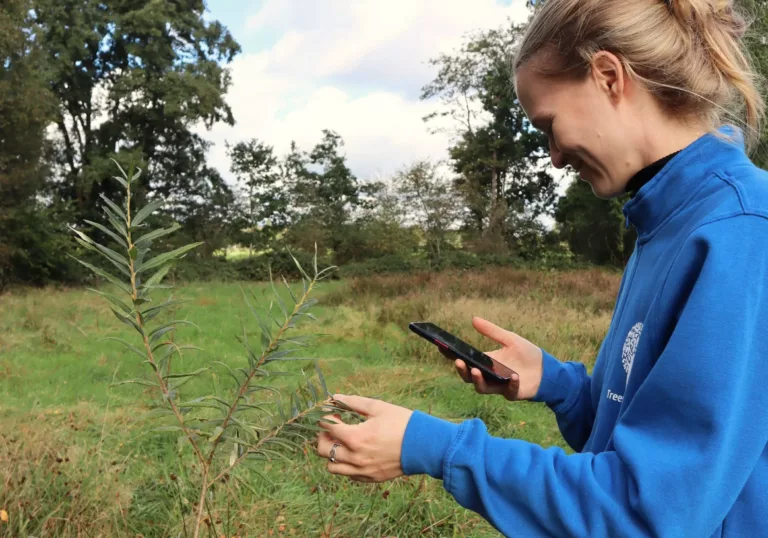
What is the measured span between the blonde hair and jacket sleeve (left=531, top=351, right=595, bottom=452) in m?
0.72

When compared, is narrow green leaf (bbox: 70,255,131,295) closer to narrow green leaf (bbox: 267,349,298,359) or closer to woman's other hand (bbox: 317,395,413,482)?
narrow green leaf (bbox: 267,349,298,359)

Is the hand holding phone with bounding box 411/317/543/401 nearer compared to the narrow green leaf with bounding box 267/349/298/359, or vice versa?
the narrow green leaf with bounding box 267/349/298/359

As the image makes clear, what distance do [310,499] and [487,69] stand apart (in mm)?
28072

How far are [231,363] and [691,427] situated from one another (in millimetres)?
7033

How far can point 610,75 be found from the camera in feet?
3.24

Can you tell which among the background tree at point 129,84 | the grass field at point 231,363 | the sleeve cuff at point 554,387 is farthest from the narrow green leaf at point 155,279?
the background tree at point 129,84

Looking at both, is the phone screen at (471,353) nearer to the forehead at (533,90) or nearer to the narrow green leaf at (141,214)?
the forehead at (533,90)

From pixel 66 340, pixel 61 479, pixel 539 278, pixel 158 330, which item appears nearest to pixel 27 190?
pixel 66 340

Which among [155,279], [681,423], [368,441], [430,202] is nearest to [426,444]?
[368,441]

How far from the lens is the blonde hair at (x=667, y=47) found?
97cm

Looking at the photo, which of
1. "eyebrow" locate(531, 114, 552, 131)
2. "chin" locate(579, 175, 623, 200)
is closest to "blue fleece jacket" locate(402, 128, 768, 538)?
"chin" locate(579, 175, 623, 200)

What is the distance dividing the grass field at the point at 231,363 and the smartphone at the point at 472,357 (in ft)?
1.73

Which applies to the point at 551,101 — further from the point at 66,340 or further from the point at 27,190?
the point at 27,190

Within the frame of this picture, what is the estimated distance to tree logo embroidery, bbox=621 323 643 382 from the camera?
96 centimetres
